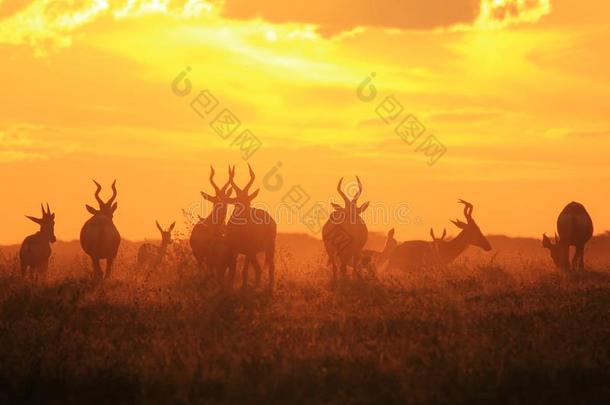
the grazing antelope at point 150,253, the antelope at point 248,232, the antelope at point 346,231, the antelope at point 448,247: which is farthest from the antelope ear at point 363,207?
the grazing antelope at point 150,253

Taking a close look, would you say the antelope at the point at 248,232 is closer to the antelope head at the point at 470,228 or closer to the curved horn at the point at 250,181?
the curved horn at the point at 250,181

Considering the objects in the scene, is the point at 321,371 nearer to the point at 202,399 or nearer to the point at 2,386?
the point at 202,399

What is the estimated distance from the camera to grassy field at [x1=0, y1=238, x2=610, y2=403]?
1145 cm

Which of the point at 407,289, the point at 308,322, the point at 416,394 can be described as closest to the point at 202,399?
the point at 416,394

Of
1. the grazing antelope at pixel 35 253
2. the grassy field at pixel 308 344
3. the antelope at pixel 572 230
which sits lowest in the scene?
the grassy field at pixel 308 344

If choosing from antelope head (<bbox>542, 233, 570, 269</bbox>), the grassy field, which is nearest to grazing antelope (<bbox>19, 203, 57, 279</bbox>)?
the grassy field

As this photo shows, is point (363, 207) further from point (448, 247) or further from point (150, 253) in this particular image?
point (150, 253)

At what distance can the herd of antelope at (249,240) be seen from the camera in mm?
22797

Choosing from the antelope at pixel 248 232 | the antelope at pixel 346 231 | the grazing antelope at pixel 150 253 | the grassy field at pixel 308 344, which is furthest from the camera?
the grazing antelope at pixel 150 253

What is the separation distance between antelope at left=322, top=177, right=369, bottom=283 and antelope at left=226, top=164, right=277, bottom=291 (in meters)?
2.88

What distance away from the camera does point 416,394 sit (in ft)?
36.0

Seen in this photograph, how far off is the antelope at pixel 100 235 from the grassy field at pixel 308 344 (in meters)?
5.01

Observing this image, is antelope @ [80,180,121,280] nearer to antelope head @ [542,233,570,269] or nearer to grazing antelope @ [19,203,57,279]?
grazing antelope @ [19,203,57,279]

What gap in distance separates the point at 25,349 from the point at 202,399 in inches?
158
